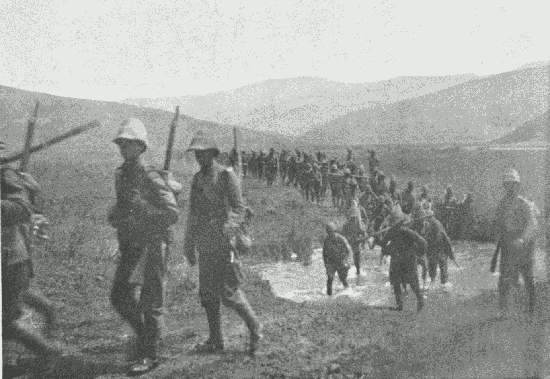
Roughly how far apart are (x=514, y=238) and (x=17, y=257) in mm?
4241

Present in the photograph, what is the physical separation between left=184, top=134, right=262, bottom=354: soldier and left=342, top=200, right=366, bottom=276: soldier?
3841 millimetres

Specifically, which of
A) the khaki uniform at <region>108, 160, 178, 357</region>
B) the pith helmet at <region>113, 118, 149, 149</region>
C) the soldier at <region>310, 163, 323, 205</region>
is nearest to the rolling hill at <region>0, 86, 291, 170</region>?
the pith helmet at <region>113, 118, 149, 149</region>

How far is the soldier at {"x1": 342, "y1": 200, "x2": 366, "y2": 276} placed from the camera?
25.9 ft

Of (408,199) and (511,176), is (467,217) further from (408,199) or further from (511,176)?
(511,176)

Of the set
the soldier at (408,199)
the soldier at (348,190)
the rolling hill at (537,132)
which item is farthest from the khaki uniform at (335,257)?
the rolling hill at (537,132)

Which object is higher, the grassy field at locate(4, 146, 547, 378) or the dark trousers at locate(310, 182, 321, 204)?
the dark trousers at locate(310, 182, 321, 204)

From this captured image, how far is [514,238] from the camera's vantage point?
17.2 ft

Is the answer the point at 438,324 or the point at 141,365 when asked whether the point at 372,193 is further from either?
the point at 141,365

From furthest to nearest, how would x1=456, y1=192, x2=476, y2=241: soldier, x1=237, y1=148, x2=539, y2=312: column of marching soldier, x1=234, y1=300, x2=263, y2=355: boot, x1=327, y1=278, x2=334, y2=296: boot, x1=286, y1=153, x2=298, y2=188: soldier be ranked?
x1=286, y1=153, x2=298, y2=188: soldier, x1=456, y1=192, x2=476, y2=241: soldier, x1=327, y1=278, x2=334, y2=296: boot, x1=237, y1=148, x2=539, y2=312: column of marching soldier, x1=234, y1=300, x2=263, y2=355: boot

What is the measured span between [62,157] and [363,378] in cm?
543

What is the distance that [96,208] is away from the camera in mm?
7289

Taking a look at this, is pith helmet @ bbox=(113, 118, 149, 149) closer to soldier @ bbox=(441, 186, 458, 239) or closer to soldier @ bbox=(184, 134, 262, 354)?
soldier @ bbox=(184, 134, 262, 354)

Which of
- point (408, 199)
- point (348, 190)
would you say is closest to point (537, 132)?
point (408, 199)

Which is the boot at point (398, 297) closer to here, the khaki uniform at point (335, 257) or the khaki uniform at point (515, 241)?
the khaki uniform at point (335, 257)
